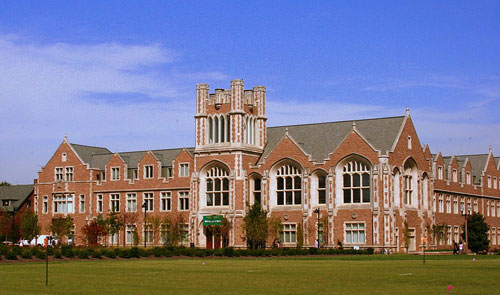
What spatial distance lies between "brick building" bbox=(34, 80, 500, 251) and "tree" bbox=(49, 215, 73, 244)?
1.54 m

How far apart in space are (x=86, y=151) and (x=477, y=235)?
43.5 m

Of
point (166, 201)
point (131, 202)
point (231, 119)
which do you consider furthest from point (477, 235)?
point (131, 202)

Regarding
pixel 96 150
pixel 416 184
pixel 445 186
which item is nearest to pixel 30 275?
pixel 416 184

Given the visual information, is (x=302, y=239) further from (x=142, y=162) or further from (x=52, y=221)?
(x=52, y=221)

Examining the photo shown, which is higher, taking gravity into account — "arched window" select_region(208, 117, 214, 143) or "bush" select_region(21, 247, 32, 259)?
"arched window" select_region(208, 117, 214, 143)

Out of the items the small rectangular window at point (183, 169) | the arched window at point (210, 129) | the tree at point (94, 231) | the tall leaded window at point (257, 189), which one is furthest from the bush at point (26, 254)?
the small rectangular window at point (183, 169)

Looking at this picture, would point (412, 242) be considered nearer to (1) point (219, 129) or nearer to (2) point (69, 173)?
(1) point (219, 129)

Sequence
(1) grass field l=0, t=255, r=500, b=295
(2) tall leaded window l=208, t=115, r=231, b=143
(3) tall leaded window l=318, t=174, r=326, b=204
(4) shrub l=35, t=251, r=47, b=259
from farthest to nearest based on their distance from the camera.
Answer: (2) tall leaded window l=208, t=115, r=231, b=143
(3) tall leaded window l=318, t=174, r=326, b=204
(4) shrub l=35, t=251, r=47, b=259
(1) grass field l=0, t=255, r=500, b=295

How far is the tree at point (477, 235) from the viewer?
235 ft

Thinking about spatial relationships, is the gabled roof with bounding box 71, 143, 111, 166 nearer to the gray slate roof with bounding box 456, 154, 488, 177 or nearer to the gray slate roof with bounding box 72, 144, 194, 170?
the gray slate roof with bounding box 72, 144, 194, 170

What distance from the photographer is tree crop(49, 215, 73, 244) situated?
271ft

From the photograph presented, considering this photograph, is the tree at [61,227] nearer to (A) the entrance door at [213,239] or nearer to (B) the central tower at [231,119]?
(A) the entrance door at [213,239]

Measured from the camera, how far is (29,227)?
3369 inches

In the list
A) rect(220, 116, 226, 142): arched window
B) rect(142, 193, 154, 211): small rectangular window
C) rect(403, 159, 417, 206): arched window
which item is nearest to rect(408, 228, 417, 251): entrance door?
rect(403, 159, 417, 206): arched window
